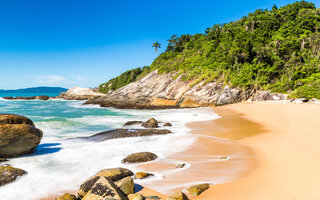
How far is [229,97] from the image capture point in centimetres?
2530

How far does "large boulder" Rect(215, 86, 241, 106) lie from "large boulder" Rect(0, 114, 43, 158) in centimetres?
2262

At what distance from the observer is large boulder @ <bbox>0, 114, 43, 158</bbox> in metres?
6.39

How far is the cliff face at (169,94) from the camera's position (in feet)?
84.8

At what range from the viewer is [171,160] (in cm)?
599

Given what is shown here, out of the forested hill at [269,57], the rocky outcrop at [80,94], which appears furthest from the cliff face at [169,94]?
the rocky outcrop at [80,94]

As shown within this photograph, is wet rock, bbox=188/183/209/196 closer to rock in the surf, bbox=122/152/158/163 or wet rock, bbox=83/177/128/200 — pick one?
wet rock, bbox=83/177/128/200

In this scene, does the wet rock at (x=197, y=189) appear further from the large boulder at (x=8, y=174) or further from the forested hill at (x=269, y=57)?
the forested hill at (x=269, y=57)

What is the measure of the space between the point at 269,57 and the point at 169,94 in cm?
1650

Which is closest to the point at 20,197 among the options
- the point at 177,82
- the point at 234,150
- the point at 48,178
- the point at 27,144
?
the point at 48,178

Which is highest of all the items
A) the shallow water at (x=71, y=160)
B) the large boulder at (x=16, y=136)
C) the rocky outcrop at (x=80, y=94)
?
the rocky outcrop at (x=80, y=94)

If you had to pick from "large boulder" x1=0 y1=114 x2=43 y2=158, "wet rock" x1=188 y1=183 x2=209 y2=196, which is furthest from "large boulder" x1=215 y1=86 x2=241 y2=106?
"wet rock" x1=188 y1=183 x2=209 y2=196

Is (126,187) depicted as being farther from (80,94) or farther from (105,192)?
(80,94)

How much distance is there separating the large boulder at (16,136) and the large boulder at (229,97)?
22618mm

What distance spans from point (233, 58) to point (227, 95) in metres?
8.03
